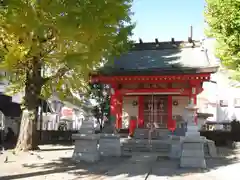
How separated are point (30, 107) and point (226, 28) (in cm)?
1042

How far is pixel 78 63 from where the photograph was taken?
27.6ft

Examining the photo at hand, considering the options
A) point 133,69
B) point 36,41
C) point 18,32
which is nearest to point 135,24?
point 133,69

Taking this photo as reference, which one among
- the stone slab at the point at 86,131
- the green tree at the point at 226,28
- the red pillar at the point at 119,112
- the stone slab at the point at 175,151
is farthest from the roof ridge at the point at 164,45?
the stone slab at the point at 86,131

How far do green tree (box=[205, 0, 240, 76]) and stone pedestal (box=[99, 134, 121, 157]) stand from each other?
7460mm

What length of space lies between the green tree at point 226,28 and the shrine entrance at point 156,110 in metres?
5.01

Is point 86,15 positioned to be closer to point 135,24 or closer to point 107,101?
point 135,24

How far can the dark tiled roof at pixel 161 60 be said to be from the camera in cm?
1725

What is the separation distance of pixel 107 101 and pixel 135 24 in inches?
508

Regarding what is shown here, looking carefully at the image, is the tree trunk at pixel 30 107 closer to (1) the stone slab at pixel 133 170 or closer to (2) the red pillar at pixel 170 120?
(1) the stone slab at pixel 133 170

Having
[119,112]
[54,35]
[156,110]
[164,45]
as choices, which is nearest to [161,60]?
[164,45]

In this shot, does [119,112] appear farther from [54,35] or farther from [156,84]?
[54,35]

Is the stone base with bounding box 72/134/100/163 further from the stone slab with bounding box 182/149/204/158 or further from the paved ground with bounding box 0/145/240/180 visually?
the stone slab with bounding box 182/149/204/158

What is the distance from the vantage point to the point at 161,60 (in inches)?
765

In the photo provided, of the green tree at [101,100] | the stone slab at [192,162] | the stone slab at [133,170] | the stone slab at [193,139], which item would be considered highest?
the green tree at [101,100]
